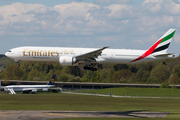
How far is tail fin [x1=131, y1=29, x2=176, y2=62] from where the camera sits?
57.8m

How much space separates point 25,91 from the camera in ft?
363

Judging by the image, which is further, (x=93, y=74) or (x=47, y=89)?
(x=93, y=74)

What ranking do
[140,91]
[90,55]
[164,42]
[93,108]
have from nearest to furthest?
[93,108] < [90,55] < [164,42] < [140,91]

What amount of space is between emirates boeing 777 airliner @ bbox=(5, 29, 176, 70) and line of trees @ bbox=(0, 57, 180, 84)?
73.8 meters

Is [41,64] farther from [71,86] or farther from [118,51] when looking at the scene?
[118,51]

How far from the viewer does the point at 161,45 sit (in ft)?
195

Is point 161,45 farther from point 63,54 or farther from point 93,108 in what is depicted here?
point 93,108

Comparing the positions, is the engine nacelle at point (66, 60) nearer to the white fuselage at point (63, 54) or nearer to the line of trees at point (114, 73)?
the white fuselage at point (63, 54)

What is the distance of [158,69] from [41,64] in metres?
68.8

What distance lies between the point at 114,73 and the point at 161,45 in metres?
91.1

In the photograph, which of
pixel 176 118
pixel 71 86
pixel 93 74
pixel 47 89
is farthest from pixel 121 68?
pixel 176 118

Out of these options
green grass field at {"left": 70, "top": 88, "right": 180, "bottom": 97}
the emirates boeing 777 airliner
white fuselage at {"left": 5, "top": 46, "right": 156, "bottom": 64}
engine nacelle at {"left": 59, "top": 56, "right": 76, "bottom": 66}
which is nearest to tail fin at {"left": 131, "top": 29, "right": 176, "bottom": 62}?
the emirates boeing 777 airliner

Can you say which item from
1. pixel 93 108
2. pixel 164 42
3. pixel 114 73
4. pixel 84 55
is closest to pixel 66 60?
pixel 84 55

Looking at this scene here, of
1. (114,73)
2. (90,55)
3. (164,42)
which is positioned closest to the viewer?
(90,55)
